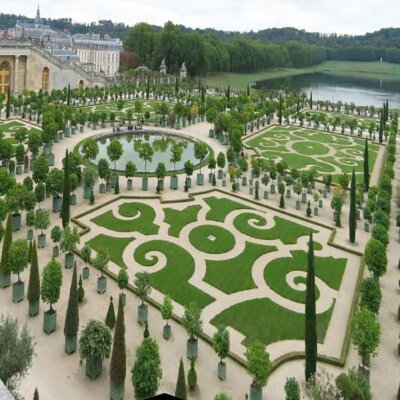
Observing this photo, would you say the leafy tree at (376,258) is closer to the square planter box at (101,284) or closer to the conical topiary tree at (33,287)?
the square planter box at (101,284)

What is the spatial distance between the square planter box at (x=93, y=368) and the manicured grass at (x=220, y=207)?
1801 centimetres

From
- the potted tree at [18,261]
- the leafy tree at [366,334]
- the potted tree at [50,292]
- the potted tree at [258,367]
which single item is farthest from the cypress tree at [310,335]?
the potted tree at [18,261]

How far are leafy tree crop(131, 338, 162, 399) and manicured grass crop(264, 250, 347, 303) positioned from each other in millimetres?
10740

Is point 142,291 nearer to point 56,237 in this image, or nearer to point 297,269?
point 56,237

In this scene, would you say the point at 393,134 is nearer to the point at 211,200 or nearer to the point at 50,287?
the point at 211,200

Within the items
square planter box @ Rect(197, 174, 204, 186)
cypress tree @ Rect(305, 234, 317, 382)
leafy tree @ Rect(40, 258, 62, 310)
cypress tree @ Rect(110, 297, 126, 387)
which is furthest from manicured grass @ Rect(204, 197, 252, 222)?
cypress tree @ Rect(110, 297, 126, 387)

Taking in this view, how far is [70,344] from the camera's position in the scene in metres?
19.8

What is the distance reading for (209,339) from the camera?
21156 millimetres

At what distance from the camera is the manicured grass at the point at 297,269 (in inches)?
1011

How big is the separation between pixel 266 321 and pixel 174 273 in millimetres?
6687

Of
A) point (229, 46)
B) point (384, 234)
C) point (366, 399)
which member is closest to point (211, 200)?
point (384, 234)

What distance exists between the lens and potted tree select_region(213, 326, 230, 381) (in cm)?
1855

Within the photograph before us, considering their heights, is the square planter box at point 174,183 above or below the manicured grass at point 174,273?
above

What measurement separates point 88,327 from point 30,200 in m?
14.9
